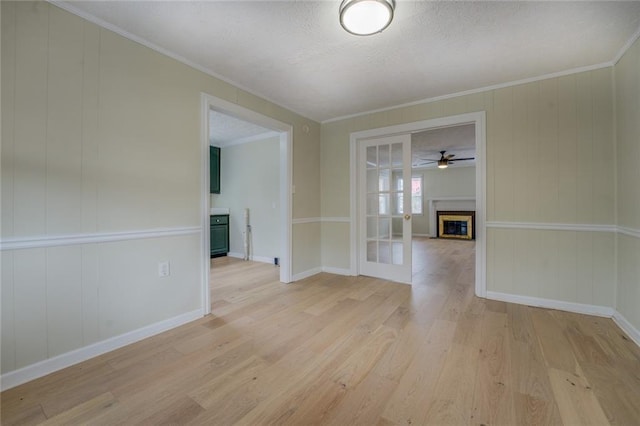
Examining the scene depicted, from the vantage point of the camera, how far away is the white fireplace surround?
27.4 feet

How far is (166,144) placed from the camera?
2.23 m

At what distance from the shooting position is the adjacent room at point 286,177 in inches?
59.1

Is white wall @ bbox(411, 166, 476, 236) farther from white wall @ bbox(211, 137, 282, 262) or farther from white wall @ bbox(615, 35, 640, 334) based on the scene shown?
white wall @ bbox(615, 35, 640, 334)

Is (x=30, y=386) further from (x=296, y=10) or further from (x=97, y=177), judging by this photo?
(x=296, y=10)

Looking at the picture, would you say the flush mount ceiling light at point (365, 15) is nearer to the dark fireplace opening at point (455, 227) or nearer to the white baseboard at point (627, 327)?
the white baseboard at point (627, 327)

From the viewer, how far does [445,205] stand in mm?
8680

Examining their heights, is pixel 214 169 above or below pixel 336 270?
above

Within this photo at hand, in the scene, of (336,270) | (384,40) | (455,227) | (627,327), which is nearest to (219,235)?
(336,270)

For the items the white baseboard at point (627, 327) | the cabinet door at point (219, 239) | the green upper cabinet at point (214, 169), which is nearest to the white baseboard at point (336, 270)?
the cabinet door at point (219, 239)

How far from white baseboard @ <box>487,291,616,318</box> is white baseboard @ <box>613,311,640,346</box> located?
0.08m

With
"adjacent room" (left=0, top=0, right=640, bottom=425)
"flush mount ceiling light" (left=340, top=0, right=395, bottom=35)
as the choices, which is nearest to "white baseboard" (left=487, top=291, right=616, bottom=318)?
"adjacent room" (left=0, top=0, right=640, bottom=425)

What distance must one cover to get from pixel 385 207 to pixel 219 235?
3.33 metres

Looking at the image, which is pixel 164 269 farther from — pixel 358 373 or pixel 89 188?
pixel 358 373

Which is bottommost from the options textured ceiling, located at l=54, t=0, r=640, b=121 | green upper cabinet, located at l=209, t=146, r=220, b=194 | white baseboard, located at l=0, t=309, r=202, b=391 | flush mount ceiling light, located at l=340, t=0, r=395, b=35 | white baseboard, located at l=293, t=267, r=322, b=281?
white baseboard, located at l=0, t=309, r=202, b=391
